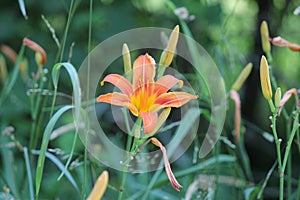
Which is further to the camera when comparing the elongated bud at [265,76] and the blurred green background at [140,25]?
the blurred green background at [140,25]

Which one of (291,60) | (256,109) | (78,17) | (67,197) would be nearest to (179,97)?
(67,197)

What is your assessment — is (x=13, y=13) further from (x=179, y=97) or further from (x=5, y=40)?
(x=179, y=97)

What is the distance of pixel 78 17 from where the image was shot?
1.68 metres

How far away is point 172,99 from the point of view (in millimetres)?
574

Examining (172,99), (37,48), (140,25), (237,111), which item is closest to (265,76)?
(172,99)

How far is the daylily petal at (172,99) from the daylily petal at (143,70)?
3 cm

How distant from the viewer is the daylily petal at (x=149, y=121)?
542 millimetres

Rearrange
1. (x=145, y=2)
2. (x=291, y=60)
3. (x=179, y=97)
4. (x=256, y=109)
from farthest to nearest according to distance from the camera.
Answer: (x=291, y=60) < (x=256, y=109) < (x=145, y=2) < (x=179, y=97)

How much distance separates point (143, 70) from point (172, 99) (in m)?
0.05

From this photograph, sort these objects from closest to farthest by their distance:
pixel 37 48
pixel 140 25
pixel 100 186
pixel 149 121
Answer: pixel 100 186 → pixel 149 121 → pixel 37 48 → pixel 140 25

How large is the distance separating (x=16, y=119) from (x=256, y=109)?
0.85 m

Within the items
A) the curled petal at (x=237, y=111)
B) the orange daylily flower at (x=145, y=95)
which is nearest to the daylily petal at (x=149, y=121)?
the orange daylily flower at (x=145, y=95)

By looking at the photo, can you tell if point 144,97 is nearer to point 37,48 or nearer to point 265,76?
point 265,76

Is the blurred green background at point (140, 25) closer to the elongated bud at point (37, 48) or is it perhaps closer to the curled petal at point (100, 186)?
the elongated bud at point (37, 48)
